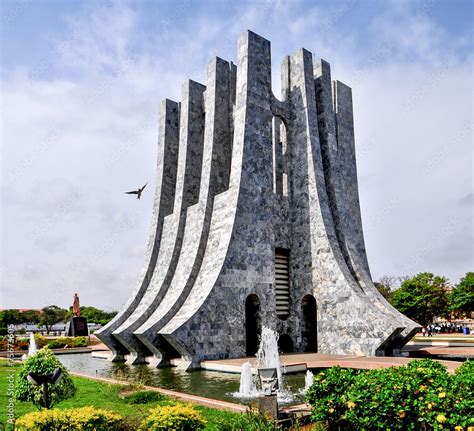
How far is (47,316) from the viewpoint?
2395 inches

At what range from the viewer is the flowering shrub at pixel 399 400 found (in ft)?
16.1

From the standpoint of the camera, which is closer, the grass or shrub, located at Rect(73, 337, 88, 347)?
the grass

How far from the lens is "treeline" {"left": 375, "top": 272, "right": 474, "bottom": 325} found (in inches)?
1426

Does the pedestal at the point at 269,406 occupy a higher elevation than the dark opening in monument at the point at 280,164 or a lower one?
lower

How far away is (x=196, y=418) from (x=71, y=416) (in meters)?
1.51

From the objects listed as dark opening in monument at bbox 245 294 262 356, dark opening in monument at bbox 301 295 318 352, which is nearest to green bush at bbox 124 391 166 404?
dark opening in monument at bbox 245 294 262 356

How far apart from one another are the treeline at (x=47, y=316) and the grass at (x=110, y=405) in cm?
4712

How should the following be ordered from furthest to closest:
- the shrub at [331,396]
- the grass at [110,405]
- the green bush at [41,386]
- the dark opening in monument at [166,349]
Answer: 1. the dark opening in monument at [166,349]
2. the green bush at [41,386]
3. the grass at [110,405]
4. the shrub at [331,396]

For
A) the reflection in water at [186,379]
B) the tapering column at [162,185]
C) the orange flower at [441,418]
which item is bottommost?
the reflection in water at [186,379]

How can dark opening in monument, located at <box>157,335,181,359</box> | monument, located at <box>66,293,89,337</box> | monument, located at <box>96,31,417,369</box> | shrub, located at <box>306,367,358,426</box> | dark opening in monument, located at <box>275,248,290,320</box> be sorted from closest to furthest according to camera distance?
shrub, located at <box>306,367,358,426</box>
dark opening in monument, located at <box>157,335,181,359</box>
monument, located at <box>96,31,417,369</box>
dark opening in monument, located at <box>275,248,290,320</box>
monument, located at <box>66,293,89,337</box>

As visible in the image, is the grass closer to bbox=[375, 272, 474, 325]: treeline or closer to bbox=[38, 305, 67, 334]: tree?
bbox=[375, 272, 474, 325]: treeline

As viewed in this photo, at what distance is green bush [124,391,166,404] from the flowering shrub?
381cm

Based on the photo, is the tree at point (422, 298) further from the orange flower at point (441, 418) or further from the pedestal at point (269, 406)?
the orange flower at point (441, 418)

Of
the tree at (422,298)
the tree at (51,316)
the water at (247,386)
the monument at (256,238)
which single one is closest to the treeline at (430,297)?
the tree at (422,298)
